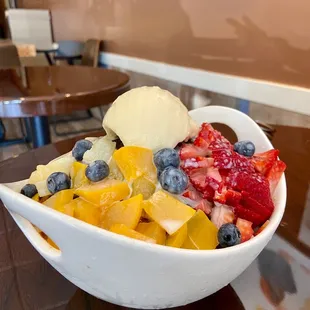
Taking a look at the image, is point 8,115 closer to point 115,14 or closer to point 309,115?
point 309,115

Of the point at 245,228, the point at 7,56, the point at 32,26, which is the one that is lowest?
the point at 32,26

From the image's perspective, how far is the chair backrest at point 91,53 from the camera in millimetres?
3271

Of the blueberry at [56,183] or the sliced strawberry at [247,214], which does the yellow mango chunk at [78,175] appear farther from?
the sliced strawberry at [247,214]

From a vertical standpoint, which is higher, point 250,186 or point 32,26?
point 250,186

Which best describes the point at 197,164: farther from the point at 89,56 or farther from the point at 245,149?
the point at 89,56

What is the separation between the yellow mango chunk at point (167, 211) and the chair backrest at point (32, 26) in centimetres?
458

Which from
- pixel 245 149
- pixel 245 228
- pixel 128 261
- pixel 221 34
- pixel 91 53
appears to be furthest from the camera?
pixel 91 53

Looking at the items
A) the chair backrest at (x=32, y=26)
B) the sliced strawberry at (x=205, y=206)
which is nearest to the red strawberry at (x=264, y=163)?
the sliced strawberry at (x=205, y=206)

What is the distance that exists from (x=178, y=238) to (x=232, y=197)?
9 centimetres

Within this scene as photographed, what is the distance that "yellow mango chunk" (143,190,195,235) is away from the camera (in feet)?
1.16

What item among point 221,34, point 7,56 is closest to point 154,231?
point 221,34

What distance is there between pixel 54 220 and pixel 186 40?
1.98 meters

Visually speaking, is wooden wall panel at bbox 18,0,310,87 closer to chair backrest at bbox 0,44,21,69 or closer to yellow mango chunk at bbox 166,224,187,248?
chair backrest at bbox 0,44,21,69

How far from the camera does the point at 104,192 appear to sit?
39 cm
